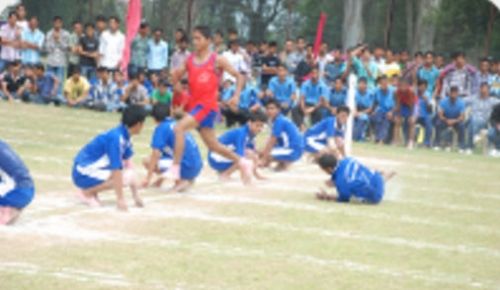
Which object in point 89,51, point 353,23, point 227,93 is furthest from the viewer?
point 353,23

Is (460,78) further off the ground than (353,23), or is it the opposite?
(353,23)

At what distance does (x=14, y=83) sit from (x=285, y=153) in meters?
9.84

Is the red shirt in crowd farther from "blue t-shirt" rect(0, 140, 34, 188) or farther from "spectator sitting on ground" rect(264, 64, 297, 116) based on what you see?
"blue t-shirt" rect(0, 140, 34, 188)

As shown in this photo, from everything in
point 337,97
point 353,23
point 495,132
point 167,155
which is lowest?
point 495,132

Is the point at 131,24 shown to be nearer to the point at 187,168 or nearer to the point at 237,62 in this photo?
the point at 237,62

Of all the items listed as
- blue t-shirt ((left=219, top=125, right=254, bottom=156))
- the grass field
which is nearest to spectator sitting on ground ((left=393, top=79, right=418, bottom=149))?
the grass field

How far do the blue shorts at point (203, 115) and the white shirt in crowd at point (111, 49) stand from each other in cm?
1167

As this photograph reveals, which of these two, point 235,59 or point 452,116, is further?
point 235,59

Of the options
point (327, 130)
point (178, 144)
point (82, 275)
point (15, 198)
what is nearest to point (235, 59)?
point (327, 130)

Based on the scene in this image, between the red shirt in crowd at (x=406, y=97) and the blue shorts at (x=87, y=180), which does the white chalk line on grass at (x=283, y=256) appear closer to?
the blue shorts at (x=87, y=180)

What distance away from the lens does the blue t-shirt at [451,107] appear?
22594 millimetres

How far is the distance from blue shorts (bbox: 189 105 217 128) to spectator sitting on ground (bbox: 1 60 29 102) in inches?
450

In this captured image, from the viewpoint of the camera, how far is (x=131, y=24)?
22.5m

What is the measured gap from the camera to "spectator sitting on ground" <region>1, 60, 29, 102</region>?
22953 mm
